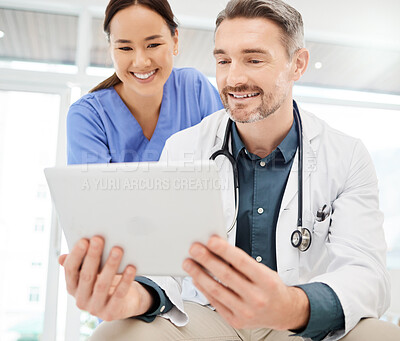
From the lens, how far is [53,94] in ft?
10.7

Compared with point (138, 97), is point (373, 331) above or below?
below

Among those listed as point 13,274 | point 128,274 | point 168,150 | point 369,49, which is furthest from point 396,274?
point 128,274

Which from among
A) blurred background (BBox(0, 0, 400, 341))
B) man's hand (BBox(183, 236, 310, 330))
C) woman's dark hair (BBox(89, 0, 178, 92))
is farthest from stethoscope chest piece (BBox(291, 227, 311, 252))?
blurred background (BBox(0, 0, 400, 341))

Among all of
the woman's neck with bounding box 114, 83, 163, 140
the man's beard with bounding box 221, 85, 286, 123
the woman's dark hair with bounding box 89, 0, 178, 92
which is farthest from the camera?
the woman's neck with bounding box 114, 83, 163, 140

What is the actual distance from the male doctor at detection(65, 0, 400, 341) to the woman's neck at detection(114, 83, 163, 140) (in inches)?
16.7

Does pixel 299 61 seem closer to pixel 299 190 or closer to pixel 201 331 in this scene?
pixel 299 190

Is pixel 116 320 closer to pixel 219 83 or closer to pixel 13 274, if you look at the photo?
pixel 219 83

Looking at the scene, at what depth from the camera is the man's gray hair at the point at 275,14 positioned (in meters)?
1.30

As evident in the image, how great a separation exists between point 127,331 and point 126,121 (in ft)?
3.14

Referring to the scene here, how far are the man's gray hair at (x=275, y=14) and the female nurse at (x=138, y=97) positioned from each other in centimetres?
35

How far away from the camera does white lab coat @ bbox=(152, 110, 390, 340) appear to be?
3.17 feet

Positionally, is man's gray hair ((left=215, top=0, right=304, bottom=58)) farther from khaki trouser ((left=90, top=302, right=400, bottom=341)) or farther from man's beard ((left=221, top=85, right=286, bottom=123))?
khaki trouser ((left=90, top=302, right=400, bottom=341))

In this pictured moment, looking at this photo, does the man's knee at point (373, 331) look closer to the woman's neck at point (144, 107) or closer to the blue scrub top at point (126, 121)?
the blue scrub top at point (126, 121)

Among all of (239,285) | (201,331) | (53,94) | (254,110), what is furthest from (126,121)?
(53,94)
